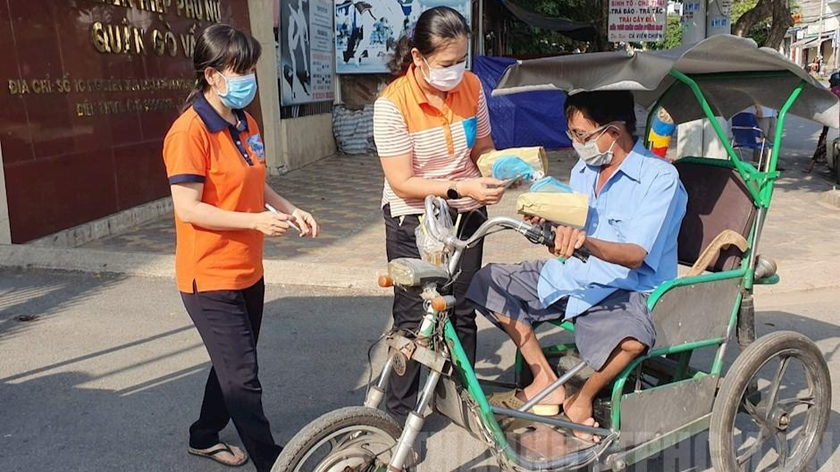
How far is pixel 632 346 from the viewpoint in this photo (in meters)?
2.79

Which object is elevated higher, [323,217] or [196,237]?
[196,237]

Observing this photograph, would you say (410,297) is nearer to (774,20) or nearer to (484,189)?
(484,189)

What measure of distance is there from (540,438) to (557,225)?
2.86 ft

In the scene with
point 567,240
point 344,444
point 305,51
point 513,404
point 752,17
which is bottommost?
point 513,404

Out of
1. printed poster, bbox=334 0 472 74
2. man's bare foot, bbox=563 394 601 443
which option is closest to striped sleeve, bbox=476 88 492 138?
man's bare foot, bbox=563 394 601 443

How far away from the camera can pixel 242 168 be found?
114 inches

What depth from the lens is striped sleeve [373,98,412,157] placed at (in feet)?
10.3

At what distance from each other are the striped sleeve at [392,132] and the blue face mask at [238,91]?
1.73 feet

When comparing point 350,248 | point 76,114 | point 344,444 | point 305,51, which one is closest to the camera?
point 344,444

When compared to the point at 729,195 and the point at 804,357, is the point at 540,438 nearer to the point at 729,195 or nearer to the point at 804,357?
the point at 804,357

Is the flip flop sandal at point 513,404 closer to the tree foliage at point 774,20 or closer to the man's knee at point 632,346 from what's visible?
the man's knee at point 632,346

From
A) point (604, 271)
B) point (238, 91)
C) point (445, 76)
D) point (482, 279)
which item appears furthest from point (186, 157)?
point (604, 271)

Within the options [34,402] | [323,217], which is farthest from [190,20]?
[34,402]

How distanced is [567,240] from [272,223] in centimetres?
97
